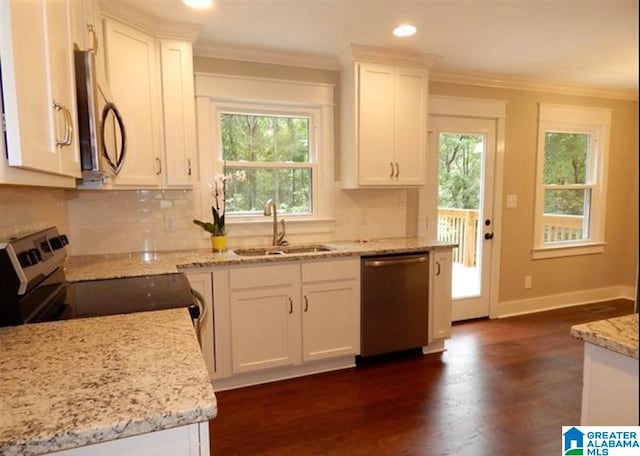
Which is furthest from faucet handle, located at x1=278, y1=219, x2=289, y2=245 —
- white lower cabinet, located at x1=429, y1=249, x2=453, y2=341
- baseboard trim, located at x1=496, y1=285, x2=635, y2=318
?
baseboard trim, located at x1=496, y1=285, x2=635, y2=318

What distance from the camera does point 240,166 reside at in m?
3.12

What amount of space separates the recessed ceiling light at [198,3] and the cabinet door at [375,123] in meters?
1.22

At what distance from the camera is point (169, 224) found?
2912 millimetres

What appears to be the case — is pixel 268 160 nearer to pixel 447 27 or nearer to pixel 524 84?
pixel 447 27

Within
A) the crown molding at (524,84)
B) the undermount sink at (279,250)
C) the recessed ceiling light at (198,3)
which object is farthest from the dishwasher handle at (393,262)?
the recessed ceiling light at (198,3)

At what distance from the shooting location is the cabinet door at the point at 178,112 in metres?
2.54

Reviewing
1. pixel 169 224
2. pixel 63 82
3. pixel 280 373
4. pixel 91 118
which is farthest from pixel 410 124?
pixel 63 82

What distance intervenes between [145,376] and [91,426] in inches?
7.5

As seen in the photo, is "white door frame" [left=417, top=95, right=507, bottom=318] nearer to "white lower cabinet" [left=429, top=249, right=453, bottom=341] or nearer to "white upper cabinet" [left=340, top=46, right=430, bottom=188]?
"white upper cabinet" [left=340, top=46, right=430, bottom=188]

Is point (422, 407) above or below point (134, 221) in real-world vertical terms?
below

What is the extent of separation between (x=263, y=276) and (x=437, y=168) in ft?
6.79

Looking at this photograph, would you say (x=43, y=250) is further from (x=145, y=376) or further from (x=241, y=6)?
(x=241, y=6)

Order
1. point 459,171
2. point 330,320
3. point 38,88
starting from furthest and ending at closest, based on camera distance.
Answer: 1. point 459,171
2. point 330,320
3. point 38,88

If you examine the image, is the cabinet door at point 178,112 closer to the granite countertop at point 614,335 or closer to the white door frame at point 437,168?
the white door frame at point 437,168
